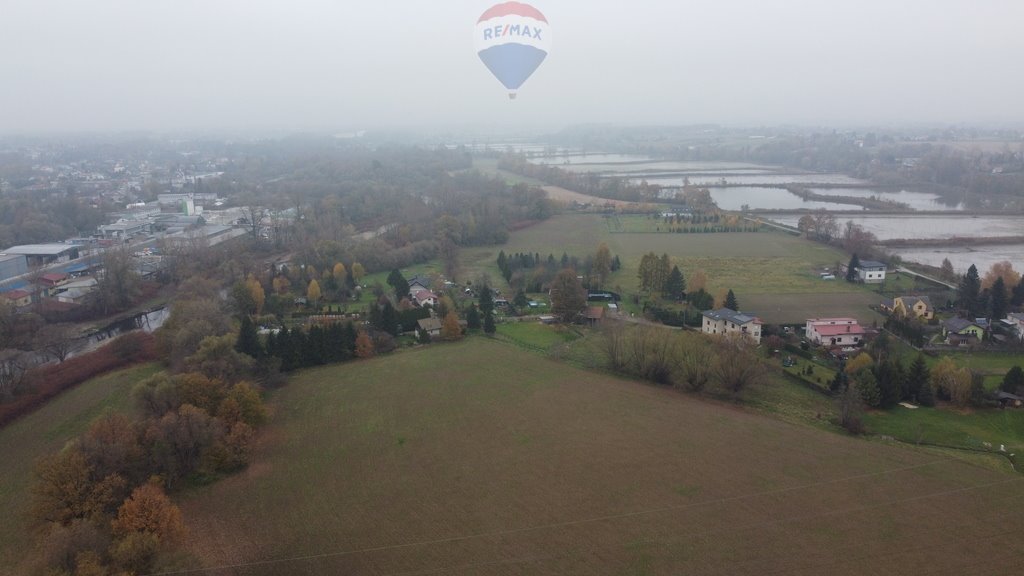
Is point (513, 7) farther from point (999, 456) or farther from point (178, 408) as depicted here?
point (999, 456)

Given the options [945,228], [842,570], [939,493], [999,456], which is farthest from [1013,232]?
[842,570]

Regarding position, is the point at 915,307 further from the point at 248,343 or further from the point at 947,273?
the point at 248,343

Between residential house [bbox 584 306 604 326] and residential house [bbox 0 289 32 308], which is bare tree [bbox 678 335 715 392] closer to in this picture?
residential house [bbox 584 306 604 326]

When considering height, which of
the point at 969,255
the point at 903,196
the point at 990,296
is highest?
the point at 903,196

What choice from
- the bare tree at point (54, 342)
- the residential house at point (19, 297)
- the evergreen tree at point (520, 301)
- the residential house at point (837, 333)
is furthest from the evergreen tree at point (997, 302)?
the residential house at point (19, 297)

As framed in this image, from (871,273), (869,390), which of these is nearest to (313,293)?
(869,390)

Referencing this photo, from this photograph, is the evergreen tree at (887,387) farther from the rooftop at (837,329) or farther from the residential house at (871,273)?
the residential house at (871,273)
